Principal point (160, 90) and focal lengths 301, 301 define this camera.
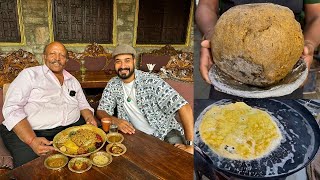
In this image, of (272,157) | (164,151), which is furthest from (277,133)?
(164,151)

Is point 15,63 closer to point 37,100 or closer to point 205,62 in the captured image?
point 37,100

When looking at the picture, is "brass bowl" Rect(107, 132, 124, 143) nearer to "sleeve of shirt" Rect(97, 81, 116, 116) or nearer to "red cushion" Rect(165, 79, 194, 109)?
"sleeve of shirt" Rect(97, 81, 116, 116)

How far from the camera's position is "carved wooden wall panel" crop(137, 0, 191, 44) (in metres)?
1.30

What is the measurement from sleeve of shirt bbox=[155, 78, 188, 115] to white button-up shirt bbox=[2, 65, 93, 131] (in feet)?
1.31

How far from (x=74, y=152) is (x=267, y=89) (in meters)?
0.72

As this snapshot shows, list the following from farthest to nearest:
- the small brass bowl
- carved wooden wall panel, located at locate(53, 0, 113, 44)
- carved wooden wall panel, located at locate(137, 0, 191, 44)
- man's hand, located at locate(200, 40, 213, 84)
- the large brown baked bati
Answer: carved wooden wall panel, located at locate(137, 0, 191, 44) → carved wooden wall panel, located at locate(53, 0, 113, 44) → the small brass bowl → man's hand, located at locate(200, 40, 213, 84) → the large brown baked bati

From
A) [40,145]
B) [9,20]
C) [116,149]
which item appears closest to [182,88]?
[116,149]

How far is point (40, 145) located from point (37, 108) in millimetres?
158

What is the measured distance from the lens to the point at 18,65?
3.90 feet

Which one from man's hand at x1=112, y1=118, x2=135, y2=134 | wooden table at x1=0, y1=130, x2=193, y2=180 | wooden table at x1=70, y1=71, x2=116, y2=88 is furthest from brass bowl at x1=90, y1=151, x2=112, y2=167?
wooden table at x1=70, y1=71, x2=116, y2=88

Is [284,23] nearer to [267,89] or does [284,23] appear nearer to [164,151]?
[267,89]

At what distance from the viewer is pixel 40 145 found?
1192 millimetres

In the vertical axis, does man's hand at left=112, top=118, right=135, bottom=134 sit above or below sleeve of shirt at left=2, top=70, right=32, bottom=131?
below

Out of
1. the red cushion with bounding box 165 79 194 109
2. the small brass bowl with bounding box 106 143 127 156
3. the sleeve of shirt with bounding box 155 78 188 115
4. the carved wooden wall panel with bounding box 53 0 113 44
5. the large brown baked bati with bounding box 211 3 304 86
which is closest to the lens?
the large brown baked bati with bounding box 211 3 304 86
